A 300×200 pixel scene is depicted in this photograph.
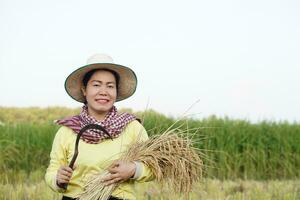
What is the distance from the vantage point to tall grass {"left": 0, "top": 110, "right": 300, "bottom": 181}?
964 centimetres

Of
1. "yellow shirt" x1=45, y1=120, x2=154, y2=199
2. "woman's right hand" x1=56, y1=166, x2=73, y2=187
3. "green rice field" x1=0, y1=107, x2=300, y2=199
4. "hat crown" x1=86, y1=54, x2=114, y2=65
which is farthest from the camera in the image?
"green rice field" x1=0, y1=107, x2=300, y2=199

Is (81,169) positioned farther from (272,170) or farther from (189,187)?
(272,170)

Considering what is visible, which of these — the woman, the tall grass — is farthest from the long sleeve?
the tall grass

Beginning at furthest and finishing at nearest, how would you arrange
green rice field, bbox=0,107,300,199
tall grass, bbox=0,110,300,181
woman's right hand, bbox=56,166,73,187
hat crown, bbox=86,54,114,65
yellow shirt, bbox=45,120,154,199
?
tall grass, bbox=0,110,300,181 → green rice field, bbox=0,107,300,199 → hat crown, bbox=86,54,114,65 → yellow shirt, bbox=45,120,154,199 → woman's right hand, bbox=56,166,73,187

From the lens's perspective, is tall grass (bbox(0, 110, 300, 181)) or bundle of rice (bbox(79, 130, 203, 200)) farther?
tall grass (bbox(0, 110, 300, 181))

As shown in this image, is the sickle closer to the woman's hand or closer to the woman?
the woman

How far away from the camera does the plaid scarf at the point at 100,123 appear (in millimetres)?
3225

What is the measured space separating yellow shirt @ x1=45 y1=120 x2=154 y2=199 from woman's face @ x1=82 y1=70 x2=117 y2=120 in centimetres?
17

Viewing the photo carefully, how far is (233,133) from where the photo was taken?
1031cm

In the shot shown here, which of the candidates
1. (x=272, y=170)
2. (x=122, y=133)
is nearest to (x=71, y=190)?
(x=122, y=133)

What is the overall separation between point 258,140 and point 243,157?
563 millimetres

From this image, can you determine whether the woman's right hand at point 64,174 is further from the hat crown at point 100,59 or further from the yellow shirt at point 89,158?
the hat crown at point 100,59

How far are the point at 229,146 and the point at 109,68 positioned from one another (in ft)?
23.1

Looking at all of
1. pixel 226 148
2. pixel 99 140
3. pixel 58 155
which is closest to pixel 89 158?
pixel 99 140
